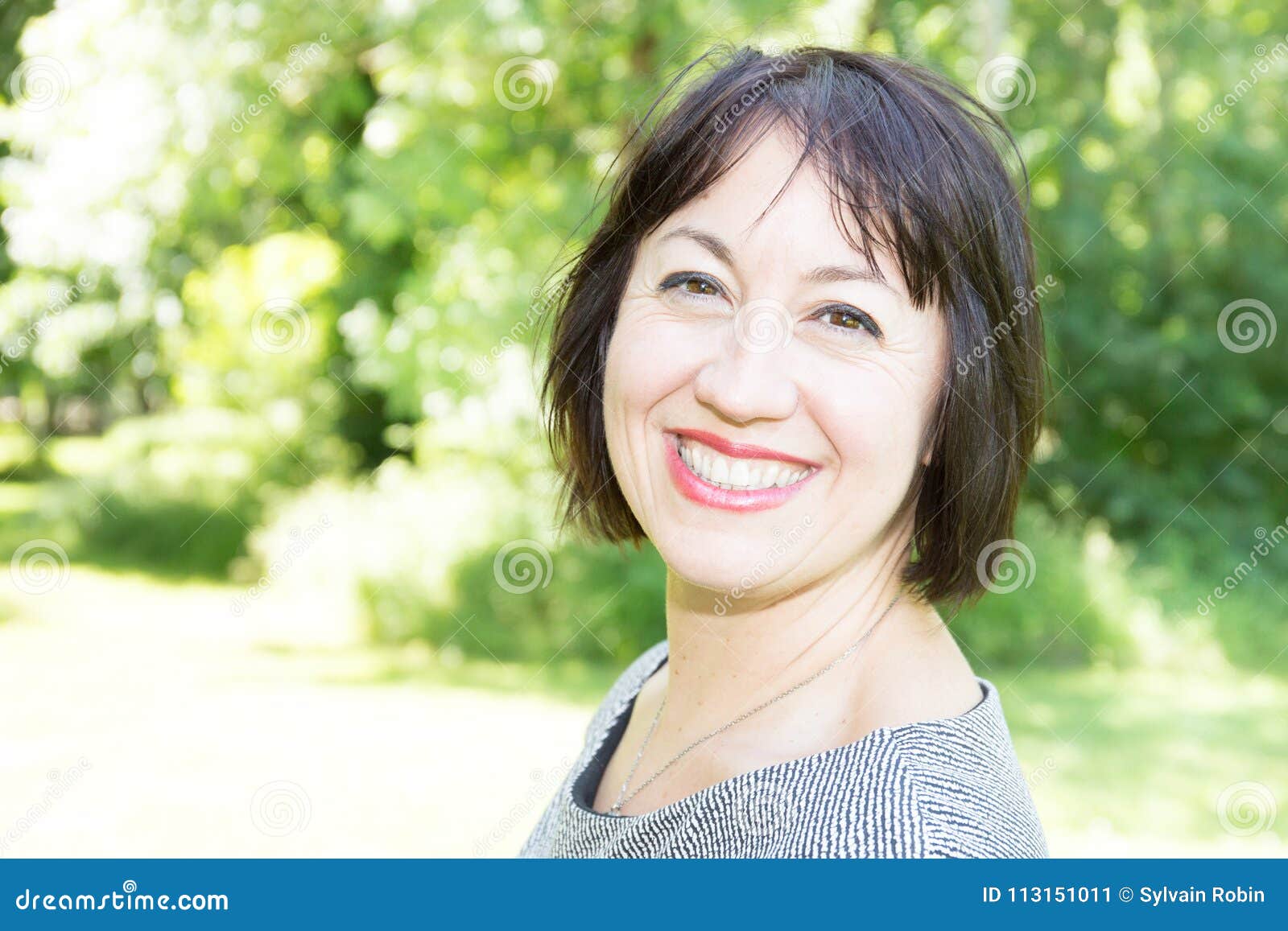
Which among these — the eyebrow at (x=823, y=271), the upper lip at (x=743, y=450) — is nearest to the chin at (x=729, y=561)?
the upper lip at (x=743, y=450)

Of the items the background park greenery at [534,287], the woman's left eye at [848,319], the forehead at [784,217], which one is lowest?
the background park greenery at [534,287]

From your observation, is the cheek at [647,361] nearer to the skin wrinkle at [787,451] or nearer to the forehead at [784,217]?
the skin wrinkle at [787,451]

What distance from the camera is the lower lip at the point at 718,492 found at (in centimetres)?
160

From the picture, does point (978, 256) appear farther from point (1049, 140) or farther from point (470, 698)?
point (1049, 140)

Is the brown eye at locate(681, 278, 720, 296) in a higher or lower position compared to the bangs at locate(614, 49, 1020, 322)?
lower

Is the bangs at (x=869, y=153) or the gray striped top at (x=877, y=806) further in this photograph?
the bangs at (x=869, y=153)

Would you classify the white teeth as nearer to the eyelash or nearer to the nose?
the nose

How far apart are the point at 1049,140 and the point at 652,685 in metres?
9.00

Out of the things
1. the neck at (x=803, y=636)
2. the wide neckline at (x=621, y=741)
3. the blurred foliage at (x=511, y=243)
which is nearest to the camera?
the wide neckline at (x=621, y=741)

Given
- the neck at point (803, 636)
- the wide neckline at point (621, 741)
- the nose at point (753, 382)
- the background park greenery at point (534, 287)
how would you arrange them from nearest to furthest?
the wide neckline at point (621, 741) → the nose at point (753, 382) → the neck at point (803, 636) → the background park greenery at point (534, 287)

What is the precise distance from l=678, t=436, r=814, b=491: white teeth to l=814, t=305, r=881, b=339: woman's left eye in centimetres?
19

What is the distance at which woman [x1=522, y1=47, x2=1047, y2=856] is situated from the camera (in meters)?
1.49

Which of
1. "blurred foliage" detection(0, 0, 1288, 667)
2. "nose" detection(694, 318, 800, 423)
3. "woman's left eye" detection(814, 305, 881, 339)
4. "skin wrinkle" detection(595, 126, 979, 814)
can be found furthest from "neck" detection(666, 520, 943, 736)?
"blurred foliage" detection(0, 0, 1288, 667)

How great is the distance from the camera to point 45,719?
26.8 feet
